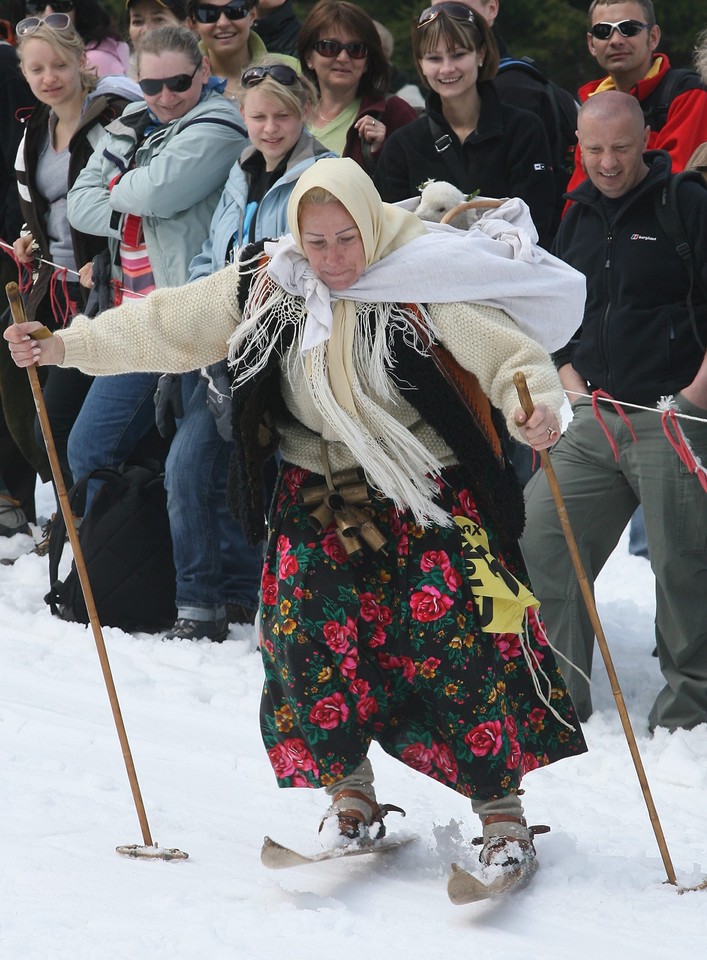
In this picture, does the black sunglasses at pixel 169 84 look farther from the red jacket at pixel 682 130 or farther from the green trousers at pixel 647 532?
the green trousers at pixel 647 532

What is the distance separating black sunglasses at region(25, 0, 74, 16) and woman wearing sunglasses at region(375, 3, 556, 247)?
2407 millimetres

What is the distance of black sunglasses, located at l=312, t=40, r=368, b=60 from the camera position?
5.76 m

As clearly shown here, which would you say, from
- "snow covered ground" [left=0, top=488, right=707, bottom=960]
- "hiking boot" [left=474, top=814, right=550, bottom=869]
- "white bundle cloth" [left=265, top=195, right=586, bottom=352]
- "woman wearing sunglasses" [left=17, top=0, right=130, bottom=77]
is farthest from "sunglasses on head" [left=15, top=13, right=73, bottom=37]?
"hiking boot" [left=474, top=814, right=550, bottom=869]

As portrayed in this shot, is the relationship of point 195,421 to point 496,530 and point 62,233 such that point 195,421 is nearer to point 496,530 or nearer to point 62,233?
point 62,233

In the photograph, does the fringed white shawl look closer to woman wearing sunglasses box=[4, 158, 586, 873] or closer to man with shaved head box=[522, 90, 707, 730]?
woman wearing sunglasses box=[4, 158, 586, 873]

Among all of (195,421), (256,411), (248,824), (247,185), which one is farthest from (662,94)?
(248,824)

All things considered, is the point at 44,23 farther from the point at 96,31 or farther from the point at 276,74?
the point at 276,74

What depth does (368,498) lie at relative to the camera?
11.7ft

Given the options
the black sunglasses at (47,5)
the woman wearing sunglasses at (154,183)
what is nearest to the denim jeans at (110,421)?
the woman wearing sunglasses at (154,183)

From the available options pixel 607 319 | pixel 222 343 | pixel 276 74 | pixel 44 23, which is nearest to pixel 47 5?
pixel 44 23

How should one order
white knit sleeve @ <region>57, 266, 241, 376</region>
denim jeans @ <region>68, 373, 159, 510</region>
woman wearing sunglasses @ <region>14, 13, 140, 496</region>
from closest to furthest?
white knit sleeve @ <region>57, 266, 241, 376</region>, denim jeans @ <region>68, 373, 159, 510</region>, woman wearing sunglasses @ <region>14, 13, 140, 496</region>

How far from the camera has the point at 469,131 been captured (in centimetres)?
545

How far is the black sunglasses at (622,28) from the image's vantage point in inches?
215

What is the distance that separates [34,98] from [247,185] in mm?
2209
